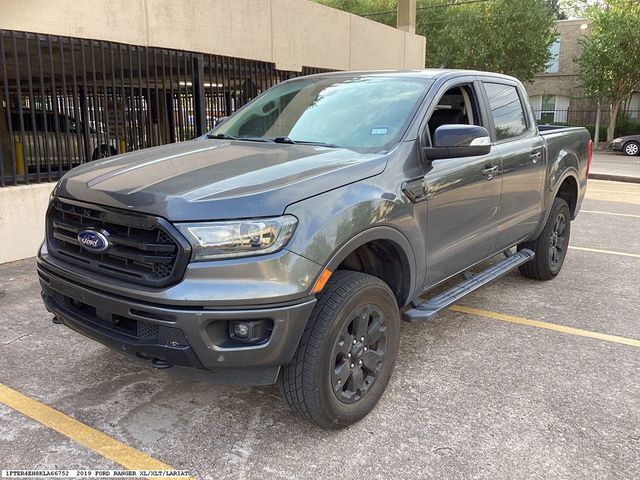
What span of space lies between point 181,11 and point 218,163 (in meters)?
6.32

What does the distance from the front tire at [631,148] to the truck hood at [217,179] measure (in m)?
25.4

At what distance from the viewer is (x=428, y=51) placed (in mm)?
31016

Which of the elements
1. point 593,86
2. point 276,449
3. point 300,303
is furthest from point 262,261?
point 593,86

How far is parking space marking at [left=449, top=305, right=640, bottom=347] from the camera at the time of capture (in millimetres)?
4246

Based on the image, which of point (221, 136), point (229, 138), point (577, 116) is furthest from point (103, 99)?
point (577, 116)

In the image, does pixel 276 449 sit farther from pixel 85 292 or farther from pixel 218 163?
pixel 218 163

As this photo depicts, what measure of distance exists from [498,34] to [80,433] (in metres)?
29.2

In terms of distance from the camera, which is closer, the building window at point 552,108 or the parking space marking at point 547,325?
the parking space marking at point 547,325

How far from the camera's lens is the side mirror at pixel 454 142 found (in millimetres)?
3326

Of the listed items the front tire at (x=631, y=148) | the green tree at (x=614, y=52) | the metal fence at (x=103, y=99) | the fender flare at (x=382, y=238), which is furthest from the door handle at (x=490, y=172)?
the green tree at (x=614, y=52)

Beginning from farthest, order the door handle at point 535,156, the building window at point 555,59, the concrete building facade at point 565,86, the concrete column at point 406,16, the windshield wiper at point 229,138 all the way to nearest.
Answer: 1. the building window at point 555,59
2. the concrete building facade at point 565,86
3. the concrete column at point 406,16
4. the door handle at point 535,156
5. the windshield wiper at point 229,138

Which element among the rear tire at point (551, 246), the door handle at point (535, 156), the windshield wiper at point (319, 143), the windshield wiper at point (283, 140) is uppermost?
the windshield wiper at point (283, 140)

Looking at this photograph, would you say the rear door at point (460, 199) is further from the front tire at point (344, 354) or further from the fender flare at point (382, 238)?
the front tire at point (344, 354)

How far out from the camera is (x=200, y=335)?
8.13ft
